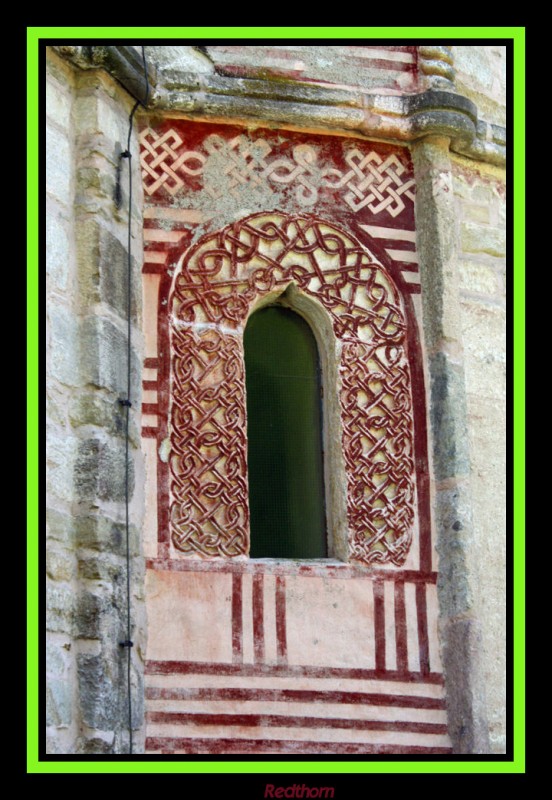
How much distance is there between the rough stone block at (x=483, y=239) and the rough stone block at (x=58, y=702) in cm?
377

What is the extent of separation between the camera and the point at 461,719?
10055mm

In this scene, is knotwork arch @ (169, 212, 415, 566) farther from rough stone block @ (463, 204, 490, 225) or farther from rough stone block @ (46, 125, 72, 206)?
rough stone block @ (46, 125, 72, 206)

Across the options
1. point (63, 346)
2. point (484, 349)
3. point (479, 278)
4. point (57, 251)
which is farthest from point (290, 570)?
point (479, 278)

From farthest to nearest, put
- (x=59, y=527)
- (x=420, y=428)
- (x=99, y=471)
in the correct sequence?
(x=420, y=428) < (x=99, y=471) < (x=59, y=527)

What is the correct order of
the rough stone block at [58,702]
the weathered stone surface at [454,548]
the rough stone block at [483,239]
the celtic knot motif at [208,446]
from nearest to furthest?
the rough stone block at [58,702]
the celtic knot motif at [208,446]
the weathered stone surface at [454,548]
the rough stone block at [483,239]

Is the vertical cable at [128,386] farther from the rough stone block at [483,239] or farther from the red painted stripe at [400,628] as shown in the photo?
the rough stone block at [483,239]

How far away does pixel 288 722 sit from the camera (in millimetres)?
9781

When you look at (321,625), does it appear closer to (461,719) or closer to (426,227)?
(461,719)

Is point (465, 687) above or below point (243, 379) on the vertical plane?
below

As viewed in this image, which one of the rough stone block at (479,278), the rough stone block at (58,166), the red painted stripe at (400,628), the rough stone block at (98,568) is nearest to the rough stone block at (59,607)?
the rough stone block at (98,568)

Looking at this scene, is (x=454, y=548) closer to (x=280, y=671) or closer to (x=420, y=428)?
(x=420, y=428)

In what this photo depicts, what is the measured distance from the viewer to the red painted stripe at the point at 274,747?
9.52m

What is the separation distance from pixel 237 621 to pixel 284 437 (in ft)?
3.91
